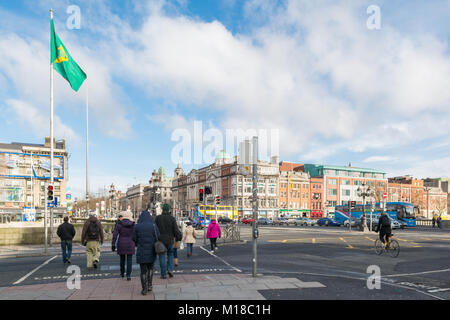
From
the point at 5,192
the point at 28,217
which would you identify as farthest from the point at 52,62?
the point at 5,192

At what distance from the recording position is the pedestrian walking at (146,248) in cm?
884

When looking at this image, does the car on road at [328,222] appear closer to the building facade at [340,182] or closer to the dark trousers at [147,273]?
the building facade at [340,182]

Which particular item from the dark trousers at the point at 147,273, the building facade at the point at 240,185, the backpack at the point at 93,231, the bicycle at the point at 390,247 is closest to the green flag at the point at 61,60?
the backpack at the point at 93,231

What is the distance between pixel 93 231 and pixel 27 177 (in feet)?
303

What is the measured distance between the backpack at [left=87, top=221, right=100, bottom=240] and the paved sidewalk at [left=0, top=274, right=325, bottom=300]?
2274 mm

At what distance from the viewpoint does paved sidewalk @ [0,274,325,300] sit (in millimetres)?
8461

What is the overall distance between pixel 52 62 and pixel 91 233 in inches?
502

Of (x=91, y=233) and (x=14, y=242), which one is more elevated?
(x=91, y=233)

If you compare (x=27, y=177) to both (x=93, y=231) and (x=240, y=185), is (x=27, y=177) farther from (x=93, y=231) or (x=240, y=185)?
(x=93, y=231)

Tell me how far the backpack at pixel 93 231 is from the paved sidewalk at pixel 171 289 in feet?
7.46

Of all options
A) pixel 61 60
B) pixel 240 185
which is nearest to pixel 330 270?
pixel 61 60

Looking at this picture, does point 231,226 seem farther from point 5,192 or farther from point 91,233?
point 5,192
